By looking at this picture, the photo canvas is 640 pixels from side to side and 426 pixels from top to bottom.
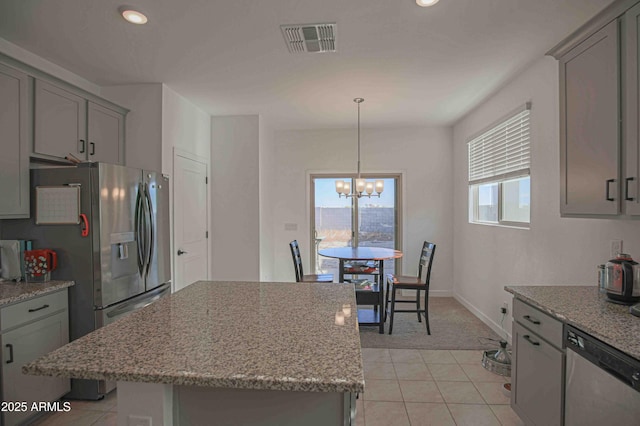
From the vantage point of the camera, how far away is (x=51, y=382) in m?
2.23

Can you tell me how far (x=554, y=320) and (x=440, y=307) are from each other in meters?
3.14

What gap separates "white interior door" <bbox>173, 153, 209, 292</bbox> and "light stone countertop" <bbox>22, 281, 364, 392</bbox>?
2.11 m

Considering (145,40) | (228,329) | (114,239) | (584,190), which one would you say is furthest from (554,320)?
(145,40)

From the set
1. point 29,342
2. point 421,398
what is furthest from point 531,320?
point 29,342

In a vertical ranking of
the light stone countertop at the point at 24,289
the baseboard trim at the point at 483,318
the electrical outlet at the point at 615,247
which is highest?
the electrical outlet at the point at 615,247

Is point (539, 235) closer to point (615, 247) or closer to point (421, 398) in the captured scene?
point (615, 247)

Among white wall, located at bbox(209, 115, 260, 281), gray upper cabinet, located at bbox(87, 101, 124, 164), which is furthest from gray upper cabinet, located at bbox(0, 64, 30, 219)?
white wall, located at bbox(209, 115, 260, 281)

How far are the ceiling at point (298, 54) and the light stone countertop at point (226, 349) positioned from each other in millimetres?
1810

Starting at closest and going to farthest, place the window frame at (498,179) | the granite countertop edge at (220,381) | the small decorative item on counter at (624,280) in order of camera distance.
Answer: the granite countertop edge at (220,381) → the small decorative item on counter at (624,280) → the window frame at (498,179)

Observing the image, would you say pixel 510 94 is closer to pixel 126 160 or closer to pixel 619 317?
pixel 619 317

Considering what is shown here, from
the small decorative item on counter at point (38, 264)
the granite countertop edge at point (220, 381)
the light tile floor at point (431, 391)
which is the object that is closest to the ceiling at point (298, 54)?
the small decorative item on counter at point (38, 264)

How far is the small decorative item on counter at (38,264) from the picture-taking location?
2297 mm

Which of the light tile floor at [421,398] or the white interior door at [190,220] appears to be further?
the white interior door at [190,220]

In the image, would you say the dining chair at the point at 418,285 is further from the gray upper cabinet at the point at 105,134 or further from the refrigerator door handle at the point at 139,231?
the gray upper cabinet at the point at 105,134
